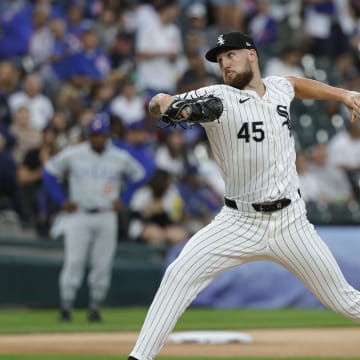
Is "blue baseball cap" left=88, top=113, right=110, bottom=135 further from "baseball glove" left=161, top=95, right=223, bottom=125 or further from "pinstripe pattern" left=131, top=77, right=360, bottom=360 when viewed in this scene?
"baseball glove" left=161, top=95, right=223, bottom=125

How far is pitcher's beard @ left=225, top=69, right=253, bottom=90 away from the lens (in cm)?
650

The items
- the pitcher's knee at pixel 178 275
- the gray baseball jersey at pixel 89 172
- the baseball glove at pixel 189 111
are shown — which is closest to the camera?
the baseball glove at pixel 189 111

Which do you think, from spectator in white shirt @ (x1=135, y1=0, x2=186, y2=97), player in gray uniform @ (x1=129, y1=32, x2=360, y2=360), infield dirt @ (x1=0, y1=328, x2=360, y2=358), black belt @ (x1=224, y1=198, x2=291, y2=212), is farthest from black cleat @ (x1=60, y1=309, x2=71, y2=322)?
black belt @ (x1=224, y1=198, x2=291, y2=212)

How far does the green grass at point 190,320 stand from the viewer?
1144 centimetres

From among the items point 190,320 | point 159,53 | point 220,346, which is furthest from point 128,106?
point 220,346

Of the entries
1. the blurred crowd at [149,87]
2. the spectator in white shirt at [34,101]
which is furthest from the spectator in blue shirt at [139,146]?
the spectator in white shirt at [34,101]

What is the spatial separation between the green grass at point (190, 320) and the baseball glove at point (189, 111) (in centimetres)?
549

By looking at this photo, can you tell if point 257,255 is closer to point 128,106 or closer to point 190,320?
point 190,320

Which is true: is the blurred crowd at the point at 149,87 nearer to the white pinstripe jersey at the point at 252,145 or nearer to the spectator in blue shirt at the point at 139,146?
the spectator in blue shirt at the point at 139,146

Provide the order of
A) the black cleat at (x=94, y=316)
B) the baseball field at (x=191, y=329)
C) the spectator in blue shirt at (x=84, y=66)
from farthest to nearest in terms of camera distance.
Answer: the spectator in blue shirt at (x=84, y=66) → the black cleat at (x=94, y=316) → the baseball field at (x=191, y=329)

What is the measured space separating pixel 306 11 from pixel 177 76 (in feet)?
12.3

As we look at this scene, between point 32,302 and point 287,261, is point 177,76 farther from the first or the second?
point 287,261

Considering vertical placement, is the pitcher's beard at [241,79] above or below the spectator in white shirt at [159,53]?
below

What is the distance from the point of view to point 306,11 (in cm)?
1995
